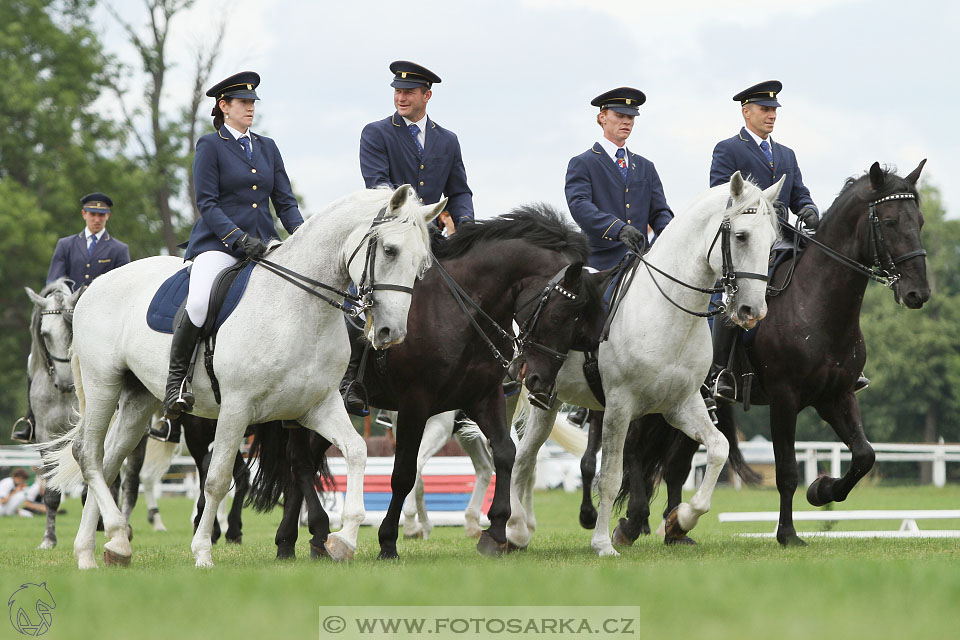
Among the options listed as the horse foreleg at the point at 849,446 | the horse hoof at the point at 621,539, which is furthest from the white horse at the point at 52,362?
the horse foreleg at the point at 849,446

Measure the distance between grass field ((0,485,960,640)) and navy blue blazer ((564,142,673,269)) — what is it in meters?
3.07

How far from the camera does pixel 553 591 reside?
Answer: 575 centimetres

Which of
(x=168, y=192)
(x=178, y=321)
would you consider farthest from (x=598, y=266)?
(x=168, y=192)

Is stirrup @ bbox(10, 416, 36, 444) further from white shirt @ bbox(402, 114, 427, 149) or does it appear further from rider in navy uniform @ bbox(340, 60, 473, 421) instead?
white shirt @ bbox(402, 114, 427, 149)

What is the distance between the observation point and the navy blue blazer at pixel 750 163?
36.9 feet

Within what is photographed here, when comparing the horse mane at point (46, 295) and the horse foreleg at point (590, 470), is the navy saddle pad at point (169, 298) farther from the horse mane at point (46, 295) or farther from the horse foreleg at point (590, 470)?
the horse mane at point (46, 295)

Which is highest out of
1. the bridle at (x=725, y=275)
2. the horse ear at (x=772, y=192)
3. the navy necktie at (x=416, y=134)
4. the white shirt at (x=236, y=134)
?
the navy necktie at (x=416, y=134)

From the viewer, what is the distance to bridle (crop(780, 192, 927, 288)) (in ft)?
31.4

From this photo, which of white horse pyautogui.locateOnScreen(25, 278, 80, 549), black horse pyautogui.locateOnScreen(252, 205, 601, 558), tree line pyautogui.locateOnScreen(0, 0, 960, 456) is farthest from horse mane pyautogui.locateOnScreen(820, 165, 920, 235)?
tree line pyautogui.locateOnScreen(0, 0, 960, 456)

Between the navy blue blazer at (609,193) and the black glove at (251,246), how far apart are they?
3.25 metres

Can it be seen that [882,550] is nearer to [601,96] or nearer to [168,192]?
[601,96]

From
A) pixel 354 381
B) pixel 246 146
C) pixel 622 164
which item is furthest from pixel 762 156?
pixel 246 146

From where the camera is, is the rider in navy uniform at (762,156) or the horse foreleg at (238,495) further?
the horse foreleg at (238,495)

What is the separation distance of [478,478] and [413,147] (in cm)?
440
